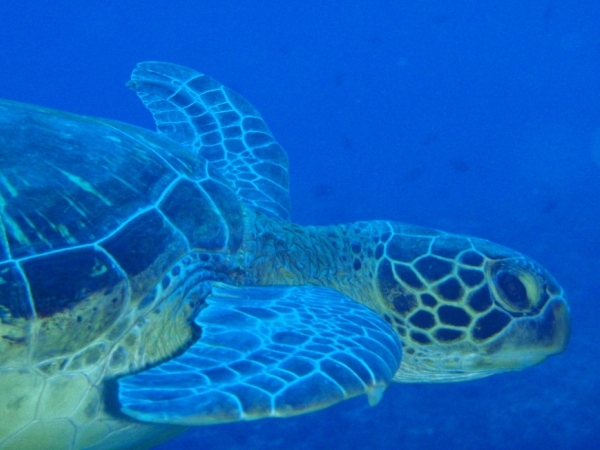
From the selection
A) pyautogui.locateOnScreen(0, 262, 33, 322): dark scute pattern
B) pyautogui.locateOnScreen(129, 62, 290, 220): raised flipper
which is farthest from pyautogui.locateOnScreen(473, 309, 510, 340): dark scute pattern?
pyautogui.locateOnScreen(0, 262, 33, 322): dark scute pattern

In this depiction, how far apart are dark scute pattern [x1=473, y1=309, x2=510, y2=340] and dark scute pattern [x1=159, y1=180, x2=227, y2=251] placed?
5.08 feet

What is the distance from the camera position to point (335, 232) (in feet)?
11.8

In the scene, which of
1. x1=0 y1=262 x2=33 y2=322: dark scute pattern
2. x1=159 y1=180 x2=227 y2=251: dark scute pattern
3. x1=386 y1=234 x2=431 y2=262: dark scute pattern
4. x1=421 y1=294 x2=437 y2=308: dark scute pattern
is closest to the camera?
x1=0 y1=262 x2=33 y2=322: dark scute pattern

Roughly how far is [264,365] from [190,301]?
70 centimetres

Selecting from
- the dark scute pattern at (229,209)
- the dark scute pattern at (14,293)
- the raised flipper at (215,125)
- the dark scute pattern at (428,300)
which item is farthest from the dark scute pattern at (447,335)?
the dark scute pattern at (14,293)

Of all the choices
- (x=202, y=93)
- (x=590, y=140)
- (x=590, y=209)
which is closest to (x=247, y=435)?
(x=202, y=93)

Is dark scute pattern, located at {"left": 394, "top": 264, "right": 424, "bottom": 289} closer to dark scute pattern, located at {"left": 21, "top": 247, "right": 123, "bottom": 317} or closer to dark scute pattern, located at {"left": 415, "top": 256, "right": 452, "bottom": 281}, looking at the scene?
dark scute pattern, located at {"left": 415, "top": 256, "right": 452, "bottom": 281}

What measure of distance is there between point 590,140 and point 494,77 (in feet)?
56.6

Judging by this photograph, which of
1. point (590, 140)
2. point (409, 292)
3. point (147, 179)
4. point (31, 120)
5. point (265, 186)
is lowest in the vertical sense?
point (409, 292)

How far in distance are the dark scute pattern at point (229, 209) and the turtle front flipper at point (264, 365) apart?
1.08ft

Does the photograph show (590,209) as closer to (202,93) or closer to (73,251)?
(202,93)

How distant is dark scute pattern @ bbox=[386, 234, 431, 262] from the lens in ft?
10.2

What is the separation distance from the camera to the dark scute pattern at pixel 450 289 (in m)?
2.89

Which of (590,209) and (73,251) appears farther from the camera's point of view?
(590,209)
